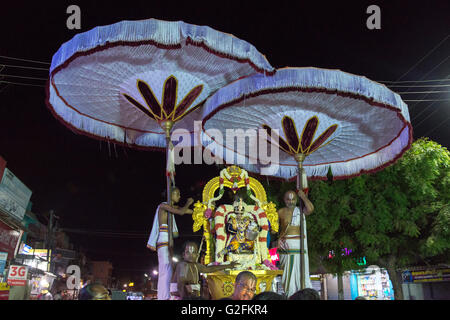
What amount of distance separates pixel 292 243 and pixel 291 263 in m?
0.45

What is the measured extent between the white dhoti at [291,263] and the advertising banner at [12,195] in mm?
15882

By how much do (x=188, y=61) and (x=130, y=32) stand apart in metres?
1.48

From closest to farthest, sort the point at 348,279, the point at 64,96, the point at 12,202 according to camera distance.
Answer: the point at 64,96 → the point at 12,202 → the point at 348,279

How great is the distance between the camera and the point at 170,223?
846 centimetres

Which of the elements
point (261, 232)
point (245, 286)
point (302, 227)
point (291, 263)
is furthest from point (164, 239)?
point (245, 286)

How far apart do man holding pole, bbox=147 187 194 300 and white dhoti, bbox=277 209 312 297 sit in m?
2.34

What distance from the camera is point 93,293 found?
12.3 ft

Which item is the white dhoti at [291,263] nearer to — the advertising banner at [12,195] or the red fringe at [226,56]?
the red fringe at [226,56]

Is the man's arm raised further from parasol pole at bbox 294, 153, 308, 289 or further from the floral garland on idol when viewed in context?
parasol pole at bbox 294, 153, 308, 289

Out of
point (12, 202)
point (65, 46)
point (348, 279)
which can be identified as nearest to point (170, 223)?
point (65, 46)
